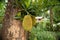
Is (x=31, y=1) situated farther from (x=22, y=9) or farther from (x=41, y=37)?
(x=41, y=37)

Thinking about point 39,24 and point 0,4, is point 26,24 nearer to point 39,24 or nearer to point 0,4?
point 0,4

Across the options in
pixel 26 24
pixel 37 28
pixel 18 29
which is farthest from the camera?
pixel 37 28

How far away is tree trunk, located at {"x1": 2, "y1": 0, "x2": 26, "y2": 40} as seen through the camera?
1079 millimetres

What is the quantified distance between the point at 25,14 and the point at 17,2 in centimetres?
10

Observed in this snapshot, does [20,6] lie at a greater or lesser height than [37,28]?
greater

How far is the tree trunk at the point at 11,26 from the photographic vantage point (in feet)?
3.54

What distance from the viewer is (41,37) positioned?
1.99 meters

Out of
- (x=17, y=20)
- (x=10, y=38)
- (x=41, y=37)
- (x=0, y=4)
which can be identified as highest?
(x=0, y=4)

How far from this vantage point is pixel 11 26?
1094mm

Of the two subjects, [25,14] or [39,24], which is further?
[39,24]

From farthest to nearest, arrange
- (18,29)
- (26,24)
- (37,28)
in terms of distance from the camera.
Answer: (37,28)
(18,29)
(26,24)

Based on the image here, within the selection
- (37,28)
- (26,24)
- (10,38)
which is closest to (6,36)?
(10,38)

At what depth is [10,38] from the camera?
1092 millimetres

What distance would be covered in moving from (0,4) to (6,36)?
23cm
